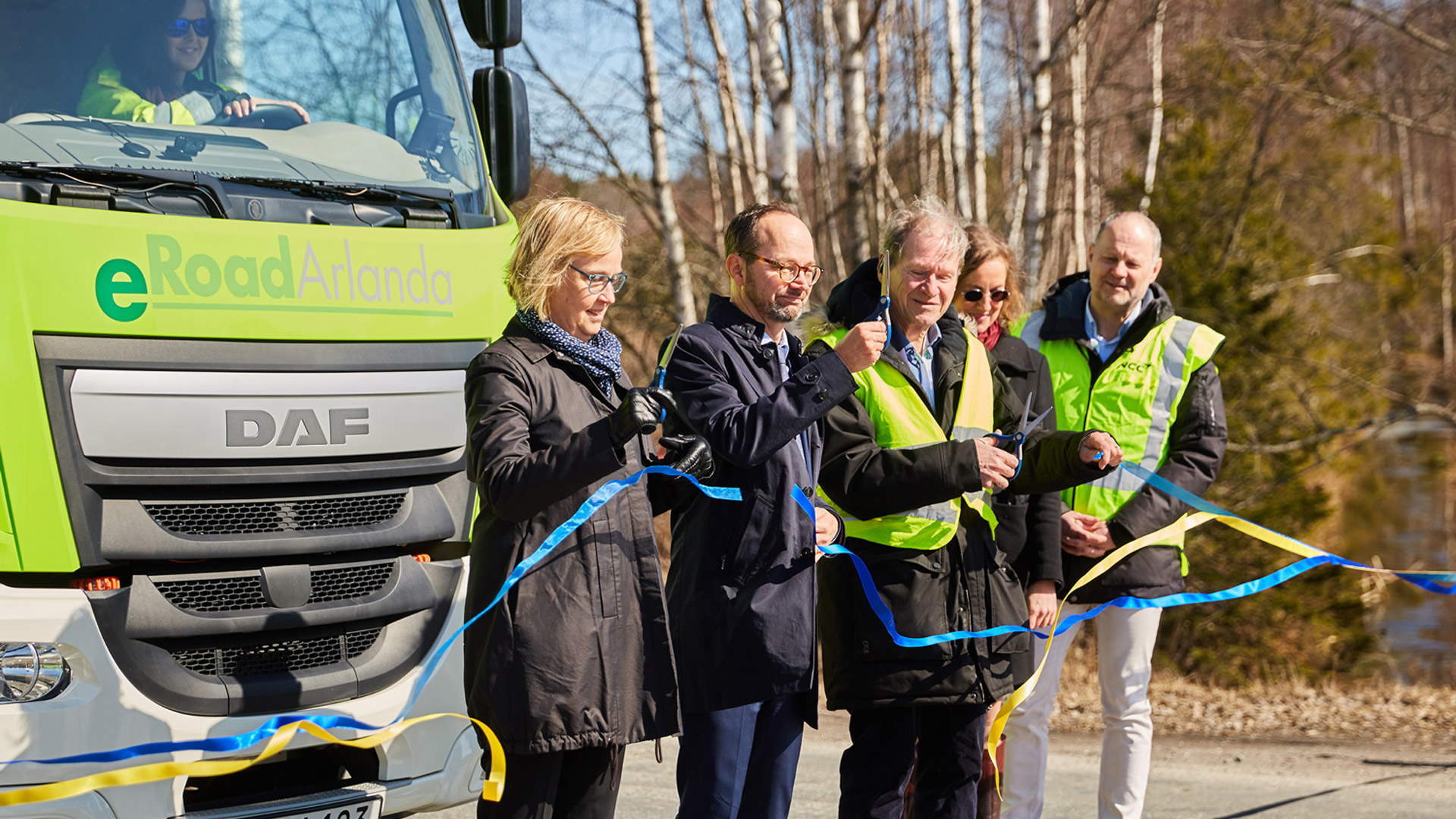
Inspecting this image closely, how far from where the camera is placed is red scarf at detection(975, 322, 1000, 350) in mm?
4055

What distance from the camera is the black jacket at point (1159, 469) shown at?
4055mm

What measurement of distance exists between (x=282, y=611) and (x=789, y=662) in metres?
1.33

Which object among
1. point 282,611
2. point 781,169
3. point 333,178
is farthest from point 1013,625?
point 781,169

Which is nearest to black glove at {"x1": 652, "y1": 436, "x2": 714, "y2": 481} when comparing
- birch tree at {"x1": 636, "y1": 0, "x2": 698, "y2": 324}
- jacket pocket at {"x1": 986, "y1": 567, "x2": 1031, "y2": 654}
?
jacket pocket at {"x1": 986, "y1": 567, "x2": 1031, "y2": 654}

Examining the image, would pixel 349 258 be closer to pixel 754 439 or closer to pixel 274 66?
pixel 274 66

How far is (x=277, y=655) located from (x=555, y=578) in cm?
105

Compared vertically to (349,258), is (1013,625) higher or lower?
lower

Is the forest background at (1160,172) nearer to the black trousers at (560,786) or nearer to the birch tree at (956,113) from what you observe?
the birch tree at (956,113)

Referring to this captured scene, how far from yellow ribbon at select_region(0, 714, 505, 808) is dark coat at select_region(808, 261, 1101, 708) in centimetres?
88

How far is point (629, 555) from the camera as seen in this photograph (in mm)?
2912

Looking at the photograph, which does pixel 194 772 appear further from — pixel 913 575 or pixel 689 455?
pixel 913 575

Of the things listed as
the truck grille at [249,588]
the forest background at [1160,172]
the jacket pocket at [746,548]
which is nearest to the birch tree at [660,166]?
the forest background at [1160,172]

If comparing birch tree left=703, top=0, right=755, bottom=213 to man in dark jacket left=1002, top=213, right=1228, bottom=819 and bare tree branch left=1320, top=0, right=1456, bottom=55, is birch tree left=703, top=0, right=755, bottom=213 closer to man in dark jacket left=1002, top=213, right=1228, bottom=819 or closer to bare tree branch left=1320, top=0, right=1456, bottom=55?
bare tree branch left=1320, top=0, right=1456, bottom=55

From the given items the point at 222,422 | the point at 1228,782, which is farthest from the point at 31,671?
the point at 1228,782
